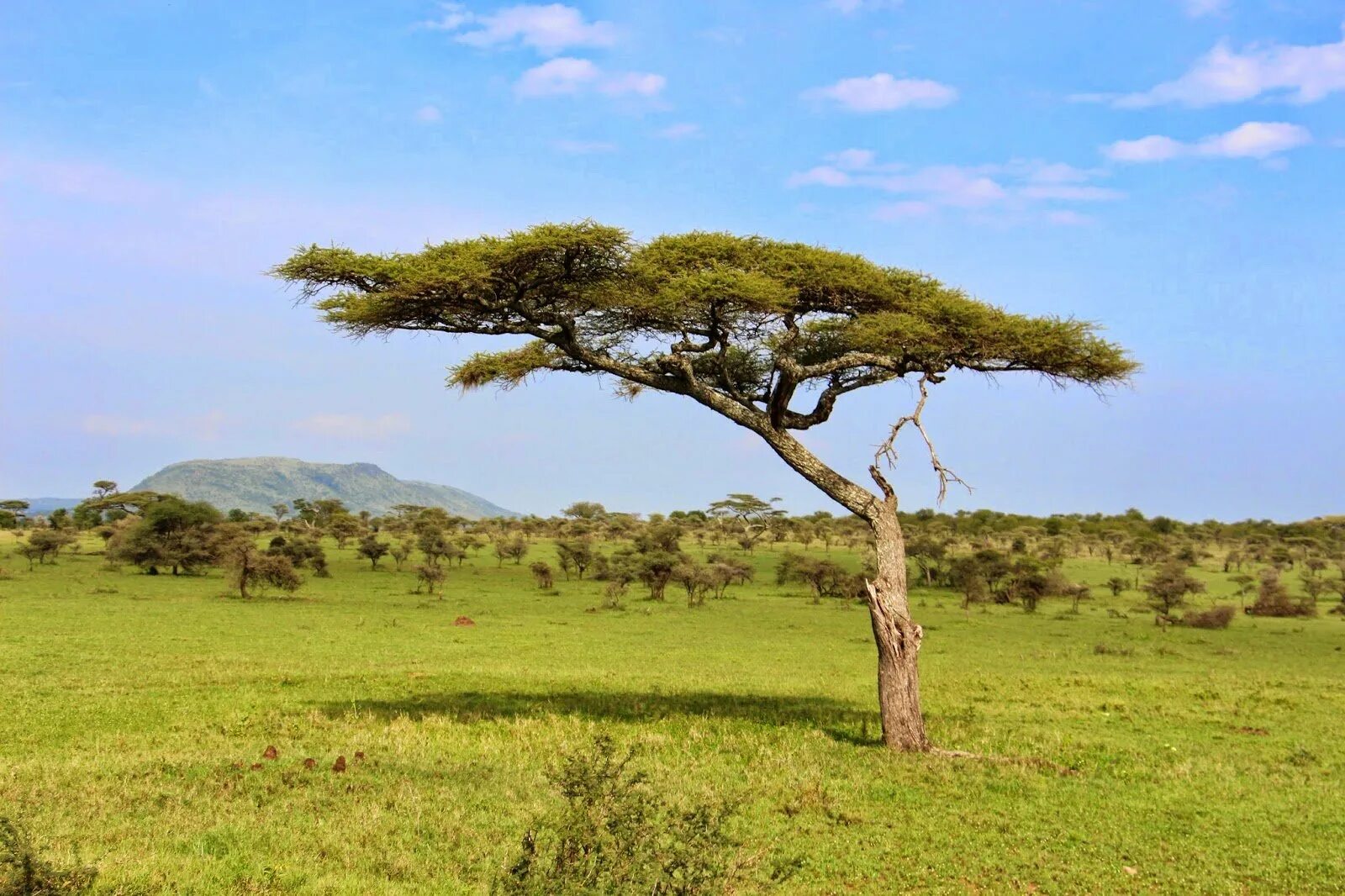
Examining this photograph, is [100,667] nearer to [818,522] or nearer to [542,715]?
[542,715]

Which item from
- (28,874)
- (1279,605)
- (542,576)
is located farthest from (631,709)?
(1279,605)

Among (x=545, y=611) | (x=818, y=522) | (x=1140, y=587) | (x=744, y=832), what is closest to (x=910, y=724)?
(x=744, y=832)

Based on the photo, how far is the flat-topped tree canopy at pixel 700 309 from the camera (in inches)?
604

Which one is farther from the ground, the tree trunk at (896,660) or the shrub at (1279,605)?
the tree trunk at (896,660)

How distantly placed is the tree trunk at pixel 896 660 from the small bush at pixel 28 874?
10.3 meters

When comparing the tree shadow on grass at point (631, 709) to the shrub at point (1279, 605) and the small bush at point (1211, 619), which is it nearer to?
the small bush at point (1211, 619)

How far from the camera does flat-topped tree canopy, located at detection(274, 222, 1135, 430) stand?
15.4 metres

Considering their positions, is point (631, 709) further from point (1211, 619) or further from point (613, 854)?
point (1211, 619)

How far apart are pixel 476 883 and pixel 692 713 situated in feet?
30.6

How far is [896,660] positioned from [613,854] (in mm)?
8757

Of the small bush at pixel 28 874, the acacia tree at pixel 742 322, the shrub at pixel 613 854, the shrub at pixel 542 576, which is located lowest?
the shrub at pixel 542 576

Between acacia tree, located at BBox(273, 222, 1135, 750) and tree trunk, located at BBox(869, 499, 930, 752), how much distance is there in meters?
0.03

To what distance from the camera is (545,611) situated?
137 ft

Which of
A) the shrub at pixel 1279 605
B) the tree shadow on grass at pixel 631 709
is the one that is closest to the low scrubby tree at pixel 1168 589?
the shrub at pixel 1279 605
